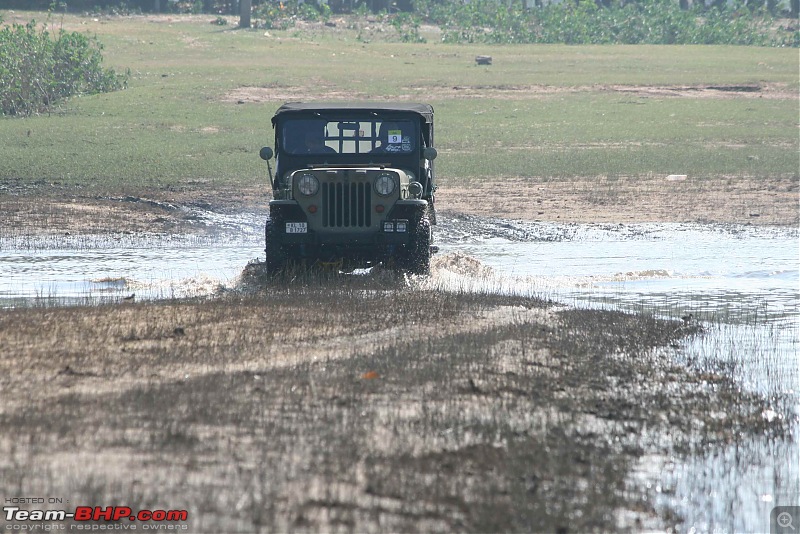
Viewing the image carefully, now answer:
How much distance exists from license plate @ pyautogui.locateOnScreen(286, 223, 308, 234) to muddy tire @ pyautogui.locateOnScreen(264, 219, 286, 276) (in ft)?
0.42

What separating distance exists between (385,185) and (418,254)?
786 millimetres

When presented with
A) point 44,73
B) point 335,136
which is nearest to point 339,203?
point 335,136

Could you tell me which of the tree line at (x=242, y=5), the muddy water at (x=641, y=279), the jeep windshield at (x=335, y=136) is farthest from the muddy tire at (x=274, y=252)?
the tree line at (x=242, y=5)

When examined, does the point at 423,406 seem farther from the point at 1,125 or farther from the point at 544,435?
the point at 1,125

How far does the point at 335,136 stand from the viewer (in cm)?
1385

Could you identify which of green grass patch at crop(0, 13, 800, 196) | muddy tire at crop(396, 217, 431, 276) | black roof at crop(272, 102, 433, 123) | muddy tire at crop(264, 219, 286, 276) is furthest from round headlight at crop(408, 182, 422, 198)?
green grass patch at crop(0, 13, 800, 196)

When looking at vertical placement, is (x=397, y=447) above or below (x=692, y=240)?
above

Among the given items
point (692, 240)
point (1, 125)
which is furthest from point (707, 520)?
point (1, 125)

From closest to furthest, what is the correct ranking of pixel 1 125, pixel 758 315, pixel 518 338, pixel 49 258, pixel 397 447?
pixel 397 447 → pixel 518 338 → pixel 758 315 → pixel 49 258 → pixel 1 125

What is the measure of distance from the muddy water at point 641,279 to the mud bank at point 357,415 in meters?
0.29

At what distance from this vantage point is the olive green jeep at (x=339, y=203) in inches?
510

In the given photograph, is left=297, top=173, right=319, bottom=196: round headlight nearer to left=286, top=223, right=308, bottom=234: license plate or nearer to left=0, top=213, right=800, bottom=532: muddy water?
left=286, top=223, right=308, bottom=234: license plate

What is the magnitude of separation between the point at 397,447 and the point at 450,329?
3810 millimetres

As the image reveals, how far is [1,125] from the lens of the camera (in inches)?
1085
